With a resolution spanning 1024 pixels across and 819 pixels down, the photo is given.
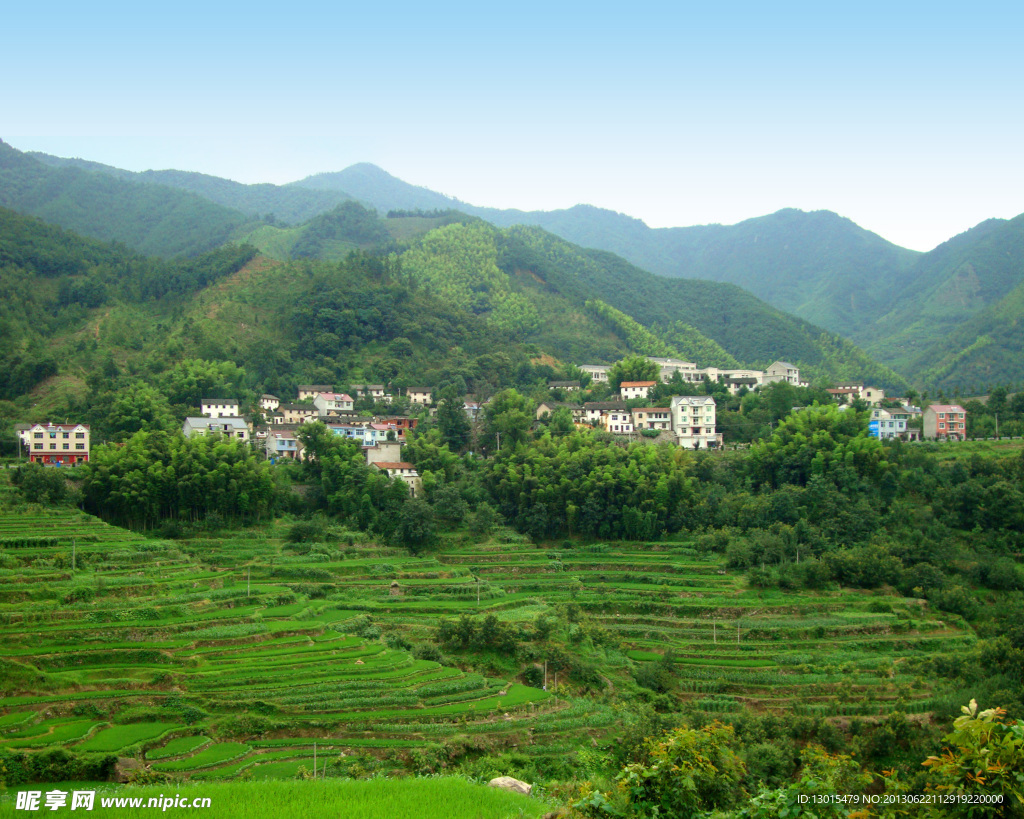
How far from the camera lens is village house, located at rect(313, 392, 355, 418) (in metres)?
41.9

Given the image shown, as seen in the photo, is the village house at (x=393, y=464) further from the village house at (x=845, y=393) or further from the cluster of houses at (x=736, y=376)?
the village house at (x=845, y=393)

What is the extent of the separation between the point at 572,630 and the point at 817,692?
6.69m

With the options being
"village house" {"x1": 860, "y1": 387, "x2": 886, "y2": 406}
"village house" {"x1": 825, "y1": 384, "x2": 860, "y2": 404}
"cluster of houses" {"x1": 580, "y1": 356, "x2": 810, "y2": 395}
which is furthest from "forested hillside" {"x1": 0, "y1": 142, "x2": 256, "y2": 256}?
"village house" {"x1": 860, "y1": 387, "x2": 886, "y2": 406}

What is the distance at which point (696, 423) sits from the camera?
38.4 meters

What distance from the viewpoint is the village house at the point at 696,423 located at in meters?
38.2

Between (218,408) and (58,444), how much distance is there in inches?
309

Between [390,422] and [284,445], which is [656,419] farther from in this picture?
[284,445]

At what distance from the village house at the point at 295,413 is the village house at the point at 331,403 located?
406 millimetres

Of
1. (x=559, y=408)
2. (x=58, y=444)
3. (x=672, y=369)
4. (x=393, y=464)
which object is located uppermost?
(x=672, y=369)

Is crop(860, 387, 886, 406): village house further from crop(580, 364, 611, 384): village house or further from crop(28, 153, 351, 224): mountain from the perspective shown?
crop(28, 153, 351, 224): mountain

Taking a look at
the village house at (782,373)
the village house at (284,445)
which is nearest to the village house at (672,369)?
the village house at (782,373)

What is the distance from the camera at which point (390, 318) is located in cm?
5325

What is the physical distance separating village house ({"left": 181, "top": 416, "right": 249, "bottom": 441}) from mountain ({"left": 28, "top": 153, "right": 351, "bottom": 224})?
322 feet

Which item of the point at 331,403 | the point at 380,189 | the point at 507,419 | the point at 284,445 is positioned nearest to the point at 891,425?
the point at 507,419
